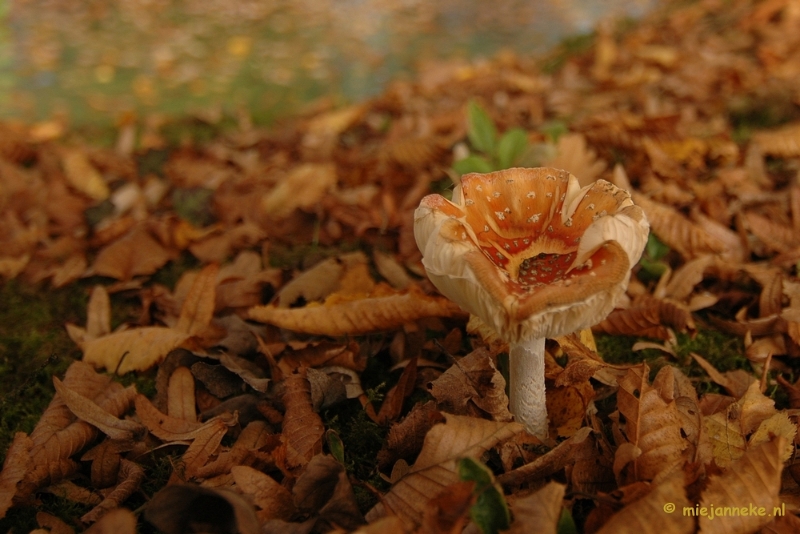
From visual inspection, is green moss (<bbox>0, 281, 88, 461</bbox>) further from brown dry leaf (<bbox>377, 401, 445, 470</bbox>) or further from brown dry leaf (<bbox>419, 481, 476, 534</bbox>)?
brown dry leaf (<bbox>419, 481, 476, 534</bbox>)

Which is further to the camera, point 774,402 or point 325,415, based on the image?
point 325,415

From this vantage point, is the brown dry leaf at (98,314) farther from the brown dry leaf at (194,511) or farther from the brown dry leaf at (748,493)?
the brown dry leaf at (748,493)

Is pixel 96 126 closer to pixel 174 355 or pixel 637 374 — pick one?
pixel 174 355

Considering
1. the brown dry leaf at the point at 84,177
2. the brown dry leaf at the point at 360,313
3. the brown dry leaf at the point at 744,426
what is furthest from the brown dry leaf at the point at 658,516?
the brown dry leaf at the point at 84,177

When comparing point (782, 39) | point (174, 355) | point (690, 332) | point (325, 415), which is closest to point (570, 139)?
point (690, 332)

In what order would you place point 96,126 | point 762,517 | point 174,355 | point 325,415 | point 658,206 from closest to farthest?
point 762,517, point 325,415, point 174,355, point 658,206, point 96,126

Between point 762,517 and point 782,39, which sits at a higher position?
point 782,39
